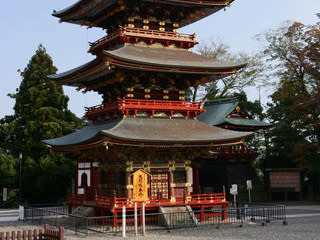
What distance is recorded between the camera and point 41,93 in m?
50.0

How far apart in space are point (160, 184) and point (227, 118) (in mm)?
20319

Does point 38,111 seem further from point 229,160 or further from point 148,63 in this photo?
point 148,63

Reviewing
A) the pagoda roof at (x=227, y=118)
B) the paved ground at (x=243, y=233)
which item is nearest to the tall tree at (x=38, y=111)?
the pagoda roof at (x=227, y=118)

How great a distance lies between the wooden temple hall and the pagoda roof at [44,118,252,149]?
2.7 inches

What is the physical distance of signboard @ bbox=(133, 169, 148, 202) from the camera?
2828 centimetres

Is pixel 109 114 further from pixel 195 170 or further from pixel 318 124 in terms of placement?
pixel 318 124

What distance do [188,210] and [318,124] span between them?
24153 mm

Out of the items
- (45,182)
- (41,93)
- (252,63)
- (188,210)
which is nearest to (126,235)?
(188,210)

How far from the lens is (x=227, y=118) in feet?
158

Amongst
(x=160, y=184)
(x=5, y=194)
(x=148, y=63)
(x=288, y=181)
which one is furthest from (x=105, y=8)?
(x=288, y=181)

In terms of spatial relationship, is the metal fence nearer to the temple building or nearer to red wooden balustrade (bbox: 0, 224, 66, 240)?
red wooden balustrade (bbox: 0, 224, 66, 240)

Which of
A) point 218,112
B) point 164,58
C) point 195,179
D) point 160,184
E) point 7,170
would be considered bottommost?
point 160,184

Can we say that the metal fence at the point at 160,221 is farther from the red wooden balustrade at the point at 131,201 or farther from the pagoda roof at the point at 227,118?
the pagoda roof at the point at 227,118

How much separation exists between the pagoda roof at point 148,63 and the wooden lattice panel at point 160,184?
7163 mm
